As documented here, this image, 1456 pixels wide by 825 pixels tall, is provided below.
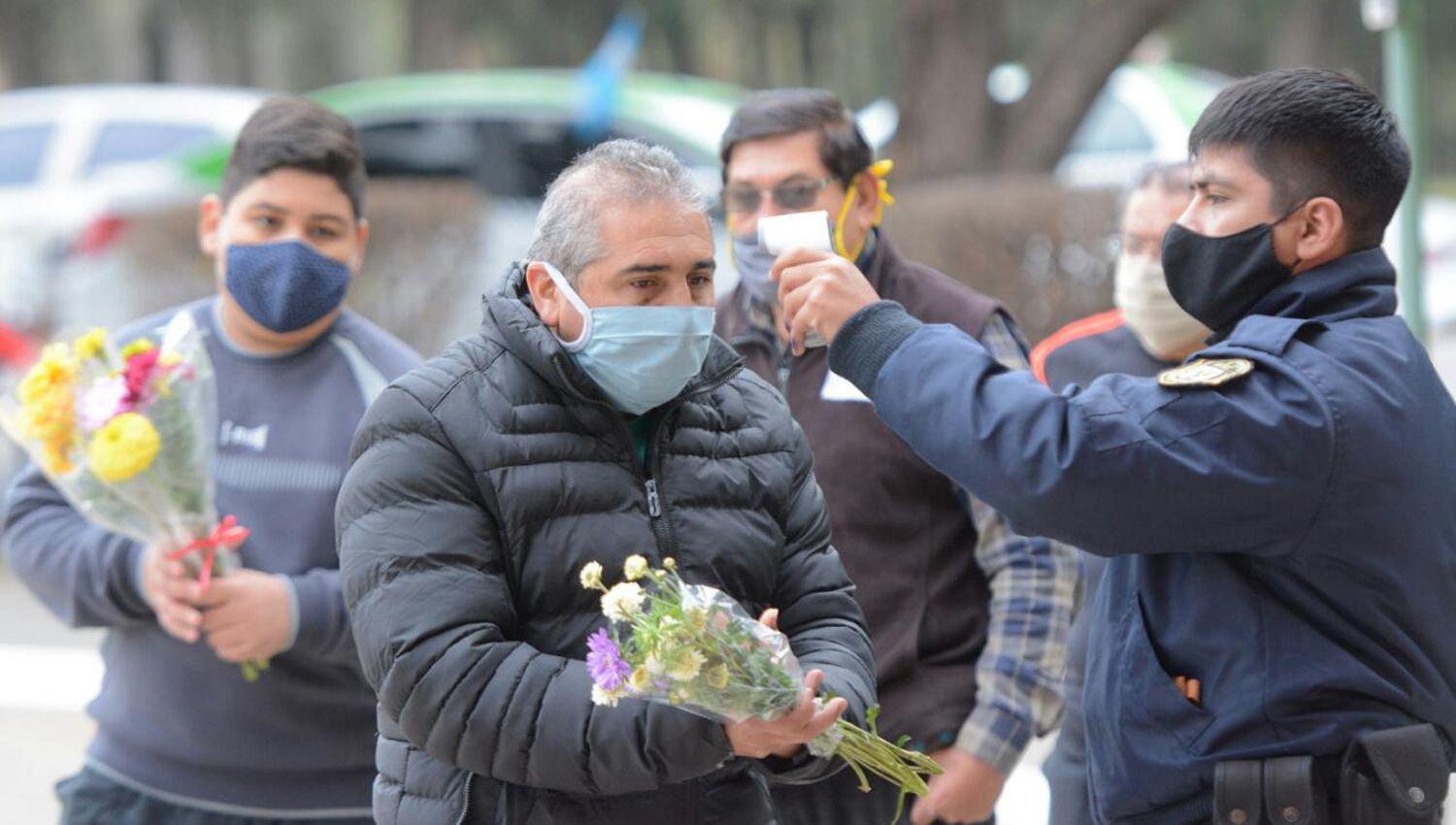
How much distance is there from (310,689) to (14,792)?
386cm

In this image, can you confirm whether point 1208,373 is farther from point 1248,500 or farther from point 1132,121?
point 1132,121

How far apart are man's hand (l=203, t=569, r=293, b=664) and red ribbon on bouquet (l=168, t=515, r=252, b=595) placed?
1.7 inches

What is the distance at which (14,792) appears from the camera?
23.4ft

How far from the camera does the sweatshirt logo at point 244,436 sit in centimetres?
388

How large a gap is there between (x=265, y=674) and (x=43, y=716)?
4707mm

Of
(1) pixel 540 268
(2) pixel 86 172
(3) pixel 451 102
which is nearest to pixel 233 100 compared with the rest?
(2) pixel 86 172

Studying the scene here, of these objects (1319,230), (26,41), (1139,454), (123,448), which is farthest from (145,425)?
(26,41)

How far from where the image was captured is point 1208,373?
2816 mm

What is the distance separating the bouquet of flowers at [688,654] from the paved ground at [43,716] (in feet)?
13.0

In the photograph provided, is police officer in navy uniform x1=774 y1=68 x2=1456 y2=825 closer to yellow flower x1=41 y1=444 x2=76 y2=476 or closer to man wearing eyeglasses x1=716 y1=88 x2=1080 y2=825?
man wearing eyeglasses x1=716 y1=88 x2=1080 y2=825

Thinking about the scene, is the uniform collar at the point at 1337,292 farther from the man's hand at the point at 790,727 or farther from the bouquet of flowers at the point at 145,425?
the bouquet of flowers at the point at 145,425

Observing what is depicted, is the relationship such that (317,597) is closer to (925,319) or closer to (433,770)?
(433,770)

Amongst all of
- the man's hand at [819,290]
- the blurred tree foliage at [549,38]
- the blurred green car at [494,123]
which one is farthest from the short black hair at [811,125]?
the blurred tree foliage at [549,38]

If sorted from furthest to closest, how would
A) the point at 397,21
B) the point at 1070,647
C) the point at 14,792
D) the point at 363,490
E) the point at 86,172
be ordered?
the point at 397,21
the point at 86,172
the point at 14,792
the point at 1070,647
the point at 363,490
